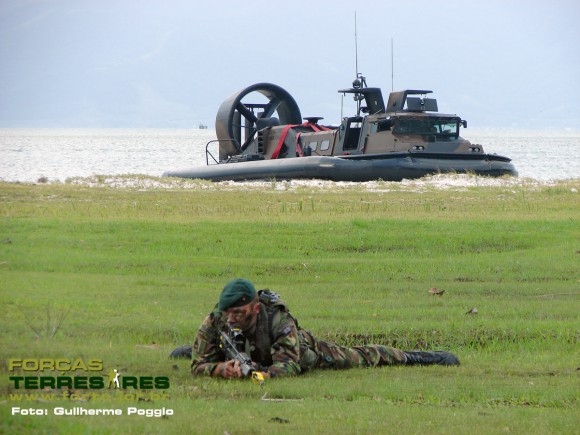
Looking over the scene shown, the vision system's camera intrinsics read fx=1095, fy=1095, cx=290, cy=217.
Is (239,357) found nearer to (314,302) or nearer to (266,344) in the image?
(266,344)

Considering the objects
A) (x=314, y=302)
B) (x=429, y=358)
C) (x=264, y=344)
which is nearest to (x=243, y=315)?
(x=264, y=344)

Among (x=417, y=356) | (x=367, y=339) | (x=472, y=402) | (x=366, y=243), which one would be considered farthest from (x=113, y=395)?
(x=366, y=243)

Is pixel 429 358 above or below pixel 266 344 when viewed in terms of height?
below

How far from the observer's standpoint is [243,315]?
20.9ft

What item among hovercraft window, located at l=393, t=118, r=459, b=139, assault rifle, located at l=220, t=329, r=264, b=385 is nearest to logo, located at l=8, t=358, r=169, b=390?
assault rifle, located at l=220, t=329, r=264, b=385

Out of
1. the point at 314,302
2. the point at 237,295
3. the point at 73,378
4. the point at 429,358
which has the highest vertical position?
the point at 237,295

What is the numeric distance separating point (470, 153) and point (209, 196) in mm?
9126

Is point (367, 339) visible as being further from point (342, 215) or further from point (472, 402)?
point (342, 215)

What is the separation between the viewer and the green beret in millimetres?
6297

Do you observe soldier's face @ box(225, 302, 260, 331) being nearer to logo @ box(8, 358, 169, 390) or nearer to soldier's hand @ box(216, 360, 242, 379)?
soldier's hand @ box(216, 360, 242, 379)

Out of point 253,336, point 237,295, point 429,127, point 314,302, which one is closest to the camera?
point 237,295

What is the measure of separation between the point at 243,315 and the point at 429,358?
5.65 ft

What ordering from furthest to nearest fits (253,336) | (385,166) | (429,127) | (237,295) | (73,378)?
1. (429,127)
2. (385,166)
3. (253,336)
4. (237,295)
5. (73,378)

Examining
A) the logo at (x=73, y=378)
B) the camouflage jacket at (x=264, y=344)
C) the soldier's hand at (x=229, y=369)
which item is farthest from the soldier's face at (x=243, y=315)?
the logo at (x=73, y=378)
